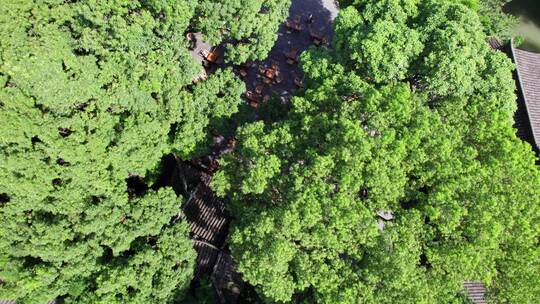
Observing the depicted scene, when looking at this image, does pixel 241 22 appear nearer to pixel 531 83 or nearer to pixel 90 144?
pixel 90 144

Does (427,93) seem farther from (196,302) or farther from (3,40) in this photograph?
(3,40)

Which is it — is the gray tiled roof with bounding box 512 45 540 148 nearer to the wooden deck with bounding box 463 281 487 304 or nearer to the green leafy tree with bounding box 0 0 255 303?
the wooden deck with bounding box 463 281 487 304

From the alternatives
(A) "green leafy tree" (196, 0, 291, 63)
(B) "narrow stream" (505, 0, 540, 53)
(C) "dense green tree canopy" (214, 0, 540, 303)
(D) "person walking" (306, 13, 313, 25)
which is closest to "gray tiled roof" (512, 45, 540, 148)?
(C) "dense green tree canopy" (214, 0, 540, 303)

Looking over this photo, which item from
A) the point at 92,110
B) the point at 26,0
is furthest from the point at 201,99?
the point at 26,0

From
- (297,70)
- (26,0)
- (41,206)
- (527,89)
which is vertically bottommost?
(41,206)

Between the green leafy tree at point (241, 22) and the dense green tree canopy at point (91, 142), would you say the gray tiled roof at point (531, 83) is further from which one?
the dense green tree canopy at point (91, 142)

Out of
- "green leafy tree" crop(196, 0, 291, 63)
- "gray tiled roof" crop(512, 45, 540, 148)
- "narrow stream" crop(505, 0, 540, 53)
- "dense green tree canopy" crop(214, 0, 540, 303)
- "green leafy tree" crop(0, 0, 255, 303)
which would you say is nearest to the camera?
"green leafy tree" crop(0, 0, 255, 303)
